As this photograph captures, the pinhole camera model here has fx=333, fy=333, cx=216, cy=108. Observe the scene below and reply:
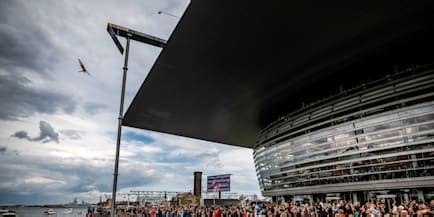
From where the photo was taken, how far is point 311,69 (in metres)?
17.5

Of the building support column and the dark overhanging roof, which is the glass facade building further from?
the dark overhanging roof

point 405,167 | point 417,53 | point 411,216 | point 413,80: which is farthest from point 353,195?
point 417,53

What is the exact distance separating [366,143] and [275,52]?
23.0 ft

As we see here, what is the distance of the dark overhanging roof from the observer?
39.8 ft

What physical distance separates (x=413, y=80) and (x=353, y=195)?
6.94m

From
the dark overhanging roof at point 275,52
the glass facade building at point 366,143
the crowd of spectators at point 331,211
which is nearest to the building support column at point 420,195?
the glass facade building at point 366,143

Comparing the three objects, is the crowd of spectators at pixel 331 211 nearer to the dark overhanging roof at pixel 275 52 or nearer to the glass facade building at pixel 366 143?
the glass facade building at pixel 366 143

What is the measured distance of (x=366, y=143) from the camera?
17.4 metres

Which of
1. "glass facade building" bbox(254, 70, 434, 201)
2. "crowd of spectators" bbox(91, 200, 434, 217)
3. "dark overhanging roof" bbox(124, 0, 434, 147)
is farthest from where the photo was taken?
"glass facade building" bbox(254, 70, 434, 201)

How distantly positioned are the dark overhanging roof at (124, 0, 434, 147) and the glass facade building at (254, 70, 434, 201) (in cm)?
139

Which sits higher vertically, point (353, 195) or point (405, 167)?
point (405, 167)

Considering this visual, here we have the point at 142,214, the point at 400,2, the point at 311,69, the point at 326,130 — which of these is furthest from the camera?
the point at 142,214

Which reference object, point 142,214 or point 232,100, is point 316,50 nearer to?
point 232,100

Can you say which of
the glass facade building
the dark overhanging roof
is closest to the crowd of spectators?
the glass facade building
